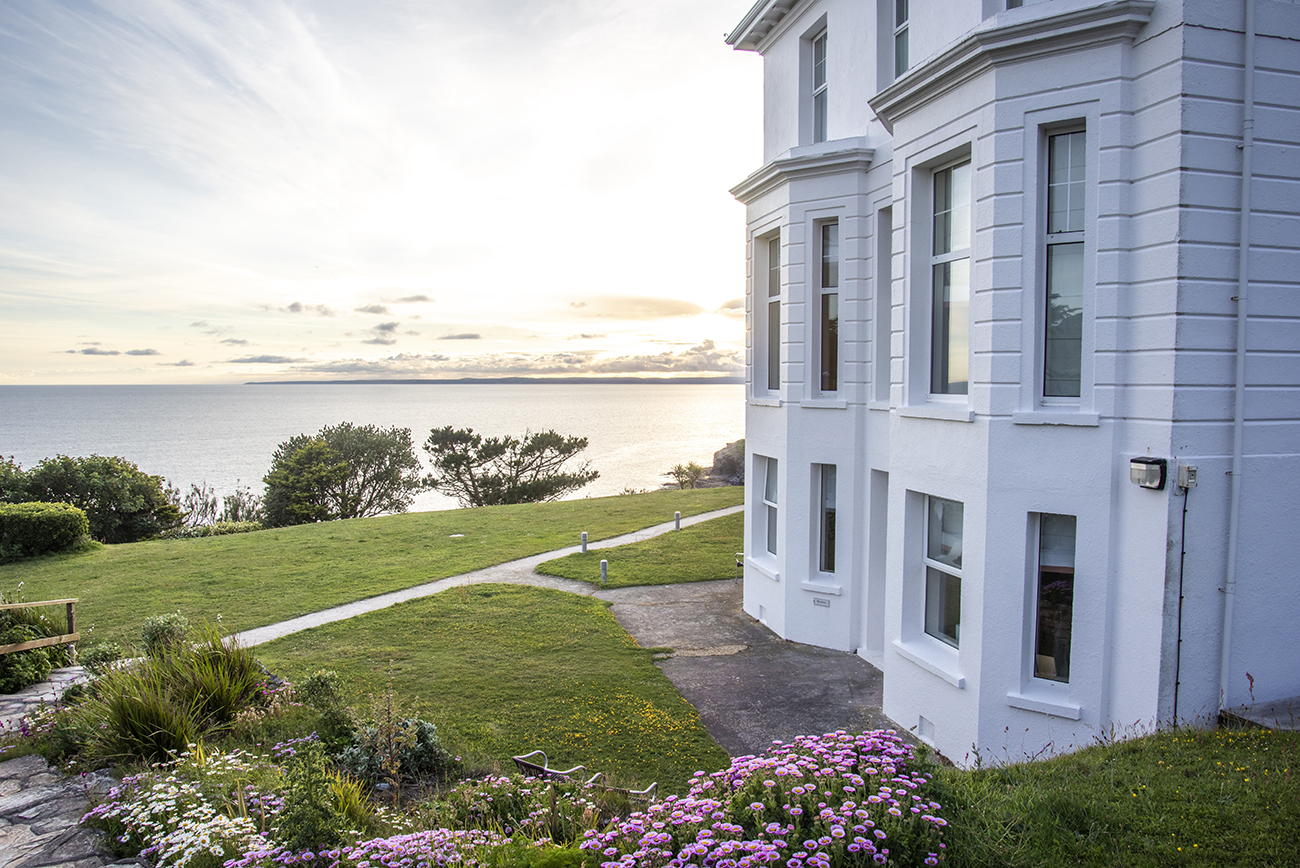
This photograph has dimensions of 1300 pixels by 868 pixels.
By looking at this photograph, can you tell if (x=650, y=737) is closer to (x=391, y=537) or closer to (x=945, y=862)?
(x=945, y=862)

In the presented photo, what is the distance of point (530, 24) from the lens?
14.5m

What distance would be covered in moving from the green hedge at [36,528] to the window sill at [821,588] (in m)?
18.2

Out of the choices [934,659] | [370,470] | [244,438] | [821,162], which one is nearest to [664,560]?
[934,659]

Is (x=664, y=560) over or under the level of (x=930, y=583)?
under

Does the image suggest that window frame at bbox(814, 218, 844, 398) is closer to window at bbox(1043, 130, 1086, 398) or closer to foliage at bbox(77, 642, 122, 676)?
window at bbox(1043, 130, 1086, 398)

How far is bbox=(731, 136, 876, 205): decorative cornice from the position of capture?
9812mm

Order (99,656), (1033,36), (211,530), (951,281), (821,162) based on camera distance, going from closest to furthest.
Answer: (1033,36)
(951,281)
(99,656)
(821,162)
(211,530)

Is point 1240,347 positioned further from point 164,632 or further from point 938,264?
point 164,632

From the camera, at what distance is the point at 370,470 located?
3506 cm

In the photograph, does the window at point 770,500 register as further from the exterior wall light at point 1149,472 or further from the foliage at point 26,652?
the foliage at point 26,652

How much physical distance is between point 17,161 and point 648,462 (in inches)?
2193

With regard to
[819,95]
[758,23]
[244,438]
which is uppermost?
[758,23]

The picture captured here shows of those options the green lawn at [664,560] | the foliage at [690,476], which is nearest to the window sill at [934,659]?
the green lawn at [664,560]

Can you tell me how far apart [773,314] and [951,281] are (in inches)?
183
